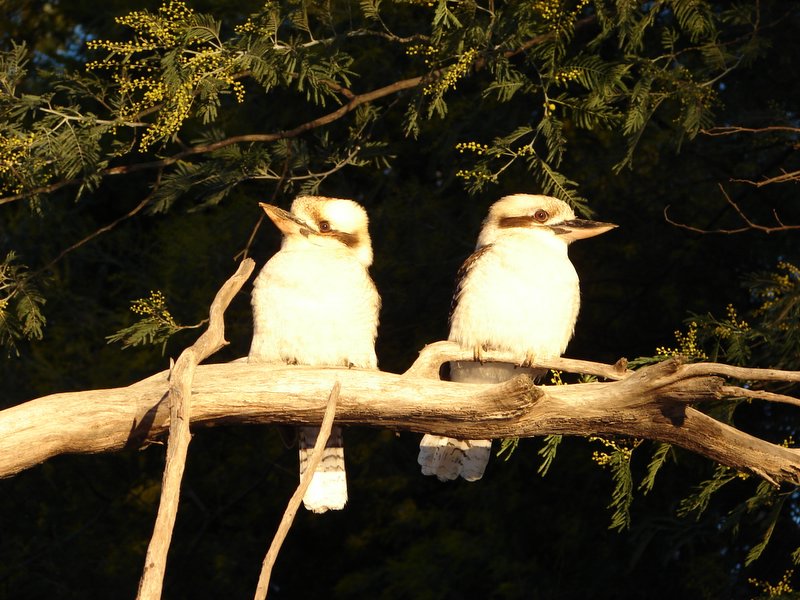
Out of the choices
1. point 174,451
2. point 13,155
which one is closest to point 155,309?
point 13,155

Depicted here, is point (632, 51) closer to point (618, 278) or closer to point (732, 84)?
point (732, 84)

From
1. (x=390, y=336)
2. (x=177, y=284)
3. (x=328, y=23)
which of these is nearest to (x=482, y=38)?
(x=328, y=23)

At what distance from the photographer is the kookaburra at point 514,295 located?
4.04 meters

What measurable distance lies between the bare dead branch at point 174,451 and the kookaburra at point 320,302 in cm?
33

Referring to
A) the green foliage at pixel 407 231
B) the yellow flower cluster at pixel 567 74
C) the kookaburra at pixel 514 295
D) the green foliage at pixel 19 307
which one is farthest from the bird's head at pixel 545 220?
the green foliage at pixel 19 307

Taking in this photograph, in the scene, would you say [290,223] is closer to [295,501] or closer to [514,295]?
[514,295]

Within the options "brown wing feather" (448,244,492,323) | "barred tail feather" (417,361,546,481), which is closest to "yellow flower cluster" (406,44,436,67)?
"brown wing feather" (448,244,492,323)

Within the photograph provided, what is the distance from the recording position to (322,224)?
160 inches

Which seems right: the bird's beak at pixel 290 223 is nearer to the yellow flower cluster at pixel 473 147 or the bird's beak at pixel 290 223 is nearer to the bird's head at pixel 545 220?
the yellow flower cluster at pixel 473 147

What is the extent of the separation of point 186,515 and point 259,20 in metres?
3.71

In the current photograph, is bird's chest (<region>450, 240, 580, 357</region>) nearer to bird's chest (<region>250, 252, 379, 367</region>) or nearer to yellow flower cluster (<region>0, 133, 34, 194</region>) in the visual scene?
bird's chest (<region>250, 252, 379, 367</region>)

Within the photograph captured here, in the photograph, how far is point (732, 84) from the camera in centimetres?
546

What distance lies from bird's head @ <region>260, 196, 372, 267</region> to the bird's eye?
568 mm

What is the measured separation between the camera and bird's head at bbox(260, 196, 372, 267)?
4.04m
